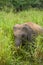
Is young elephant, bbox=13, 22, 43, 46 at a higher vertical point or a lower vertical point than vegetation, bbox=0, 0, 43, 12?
higher

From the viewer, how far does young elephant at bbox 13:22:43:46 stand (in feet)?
18.8

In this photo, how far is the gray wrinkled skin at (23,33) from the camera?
5.72 metres

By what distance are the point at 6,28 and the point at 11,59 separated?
138 cm

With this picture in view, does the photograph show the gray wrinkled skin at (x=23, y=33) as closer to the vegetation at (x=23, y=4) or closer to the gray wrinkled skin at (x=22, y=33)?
the gray wrinkled skin at (x=22, y=33)

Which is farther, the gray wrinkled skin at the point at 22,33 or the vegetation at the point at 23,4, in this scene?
the vegetation at the point at 23,4

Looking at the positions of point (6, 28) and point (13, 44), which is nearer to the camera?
point (13, 44)

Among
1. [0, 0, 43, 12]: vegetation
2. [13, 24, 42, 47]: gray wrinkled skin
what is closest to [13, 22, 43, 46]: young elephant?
[13, 24, 42, 47]: gray wrinkled skin

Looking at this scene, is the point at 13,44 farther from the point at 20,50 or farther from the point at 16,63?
the point at 16,63

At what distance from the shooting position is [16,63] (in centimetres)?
515

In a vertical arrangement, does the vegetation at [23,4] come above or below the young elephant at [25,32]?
below

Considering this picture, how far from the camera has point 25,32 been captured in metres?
5.89

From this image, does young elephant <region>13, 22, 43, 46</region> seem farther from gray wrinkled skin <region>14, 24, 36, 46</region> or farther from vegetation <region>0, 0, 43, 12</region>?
vegetation <region>0, 0, 43, 12</region>

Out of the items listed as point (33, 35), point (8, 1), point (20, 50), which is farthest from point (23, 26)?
point (8, 1)

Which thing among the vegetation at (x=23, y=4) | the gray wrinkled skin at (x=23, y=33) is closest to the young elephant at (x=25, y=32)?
the gray wrinkled skin at (x=23, y=33)
